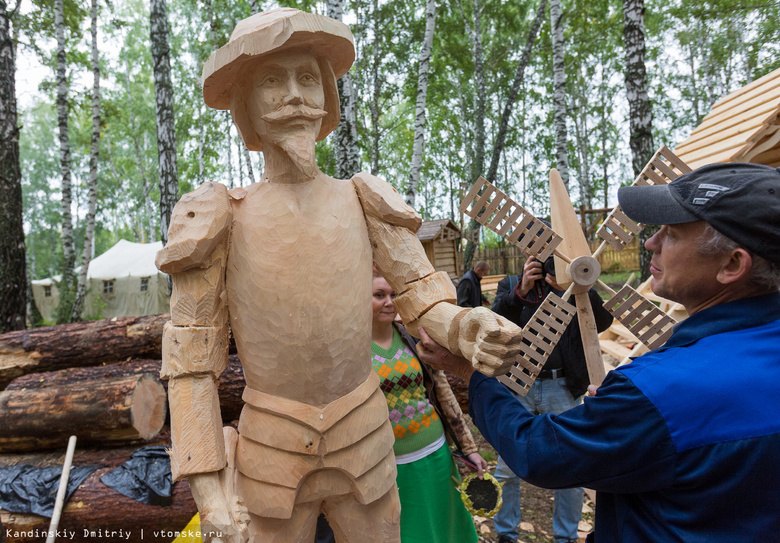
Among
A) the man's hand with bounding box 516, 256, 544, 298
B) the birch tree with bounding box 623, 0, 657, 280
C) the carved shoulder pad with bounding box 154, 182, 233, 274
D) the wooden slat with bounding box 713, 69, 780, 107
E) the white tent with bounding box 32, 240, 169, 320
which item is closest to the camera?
the carved shoulder pad with bounding box 154, 182, 233, 274

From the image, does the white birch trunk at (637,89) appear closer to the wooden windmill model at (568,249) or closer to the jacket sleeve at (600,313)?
the jacket sleeve at (600,313)

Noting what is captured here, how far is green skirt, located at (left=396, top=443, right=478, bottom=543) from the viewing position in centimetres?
200

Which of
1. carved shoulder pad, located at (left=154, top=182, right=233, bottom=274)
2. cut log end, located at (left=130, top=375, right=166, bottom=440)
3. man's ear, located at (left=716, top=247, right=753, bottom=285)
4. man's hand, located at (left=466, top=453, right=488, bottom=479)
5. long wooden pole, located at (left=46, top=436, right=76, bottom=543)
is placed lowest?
long wooden pole, located at (left=46, top=436, right=76, bottom=543)

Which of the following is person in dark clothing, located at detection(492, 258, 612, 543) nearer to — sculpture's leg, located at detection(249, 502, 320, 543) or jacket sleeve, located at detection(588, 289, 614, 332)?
jacket sleeve, located at detection(588, 289, 614, 332)

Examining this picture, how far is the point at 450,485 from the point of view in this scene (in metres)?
2.15

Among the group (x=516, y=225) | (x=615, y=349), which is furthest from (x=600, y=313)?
(x=615, y=349)

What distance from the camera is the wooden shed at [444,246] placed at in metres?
13.5

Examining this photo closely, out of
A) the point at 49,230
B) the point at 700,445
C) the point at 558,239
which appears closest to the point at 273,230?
the point at 700,445

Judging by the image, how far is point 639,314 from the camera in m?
2.32

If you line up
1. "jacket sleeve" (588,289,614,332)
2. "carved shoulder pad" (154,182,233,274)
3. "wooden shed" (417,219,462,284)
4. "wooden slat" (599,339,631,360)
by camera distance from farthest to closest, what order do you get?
1. "wooden shed" (417,219,462,284)
2. "wooden slat" (599,339,631,360)
3. "jacket sleeve" (588,289,614,332)
4. "carved shoulder pad" (154,182,233,274)

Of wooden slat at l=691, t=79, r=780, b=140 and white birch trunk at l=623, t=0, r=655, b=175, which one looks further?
white birch trunk at l=623, t=0, r=655, b=175

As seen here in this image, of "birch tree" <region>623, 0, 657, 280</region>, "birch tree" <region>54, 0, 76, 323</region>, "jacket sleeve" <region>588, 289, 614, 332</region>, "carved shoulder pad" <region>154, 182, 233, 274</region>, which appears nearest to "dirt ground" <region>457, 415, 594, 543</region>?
"jacket sleeve" <region>588, 289, 614, 332</region>

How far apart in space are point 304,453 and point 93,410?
9.92 feet

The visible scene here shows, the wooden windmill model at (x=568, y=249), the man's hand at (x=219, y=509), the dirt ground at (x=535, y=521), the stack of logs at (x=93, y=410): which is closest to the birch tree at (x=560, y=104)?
the dirt ground at (x=535, y=521)
